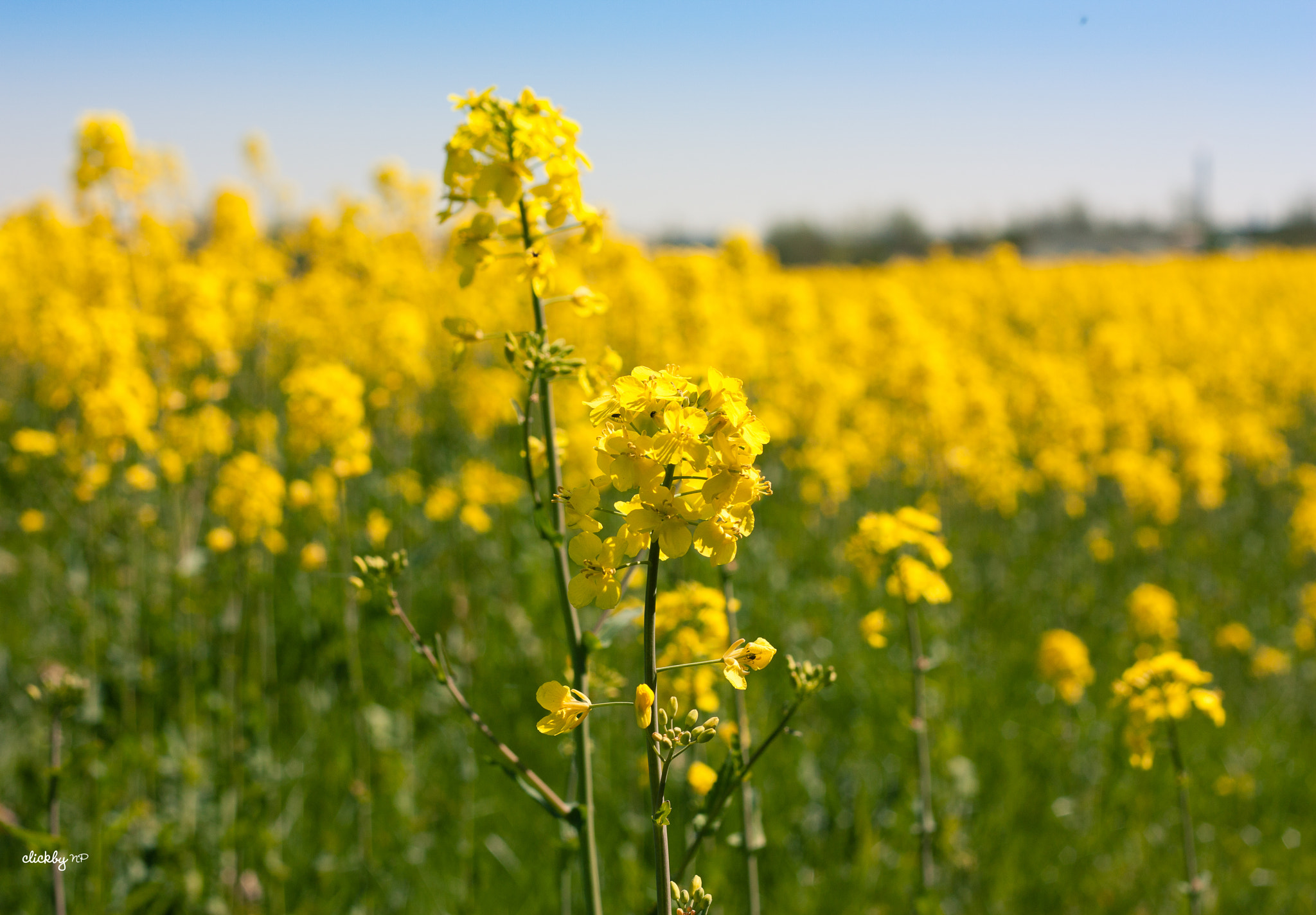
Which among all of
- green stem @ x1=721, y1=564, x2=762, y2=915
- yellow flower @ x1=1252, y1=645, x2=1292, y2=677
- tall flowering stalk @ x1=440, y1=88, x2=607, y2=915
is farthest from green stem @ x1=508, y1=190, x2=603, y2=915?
yellow flower @ x1=1252, y1=645, x2=1292, y2=677

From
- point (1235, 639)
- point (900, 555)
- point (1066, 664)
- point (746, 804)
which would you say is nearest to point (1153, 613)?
point (1066, 664)

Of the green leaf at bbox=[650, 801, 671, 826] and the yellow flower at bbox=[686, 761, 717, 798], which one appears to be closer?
the green leaf at bbox=[650, 801, 671, 826]

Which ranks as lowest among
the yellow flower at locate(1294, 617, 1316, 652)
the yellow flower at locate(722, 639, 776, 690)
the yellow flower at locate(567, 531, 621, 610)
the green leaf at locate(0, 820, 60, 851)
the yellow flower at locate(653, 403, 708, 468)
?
the yellow flower at locate(1294, 617, 1316, 652)

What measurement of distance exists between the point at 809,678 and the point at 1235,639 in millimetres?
5940

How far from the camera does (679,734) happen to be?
4.48ft

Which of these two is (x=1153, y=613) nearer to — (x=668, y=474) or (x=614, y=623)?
(x=614, y=623)

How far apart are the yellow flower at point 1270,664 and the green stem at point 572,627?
6.10 m

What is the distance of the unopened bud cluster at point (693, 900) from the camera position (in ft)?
4.64

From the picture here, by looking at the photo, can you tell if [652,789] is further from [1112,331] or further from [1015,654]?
[1112,331]

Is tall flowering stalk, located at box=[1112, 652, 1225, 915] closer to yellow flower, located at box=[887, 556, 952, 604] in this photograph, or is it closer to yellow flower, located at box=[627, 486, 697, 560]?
yellow flower, located at box=[887, 556, 952, 604]

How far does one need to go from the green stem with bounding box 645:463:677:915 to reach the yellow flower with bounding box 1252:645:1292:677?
636 centimetres

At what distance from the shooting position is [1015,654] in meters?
6.18

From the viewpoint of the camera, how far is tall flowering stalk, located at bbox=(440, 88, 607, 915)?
1925 millimetres

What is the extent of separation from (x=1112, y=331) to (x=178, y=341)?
343 inches
